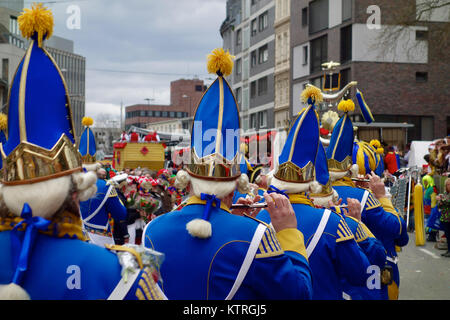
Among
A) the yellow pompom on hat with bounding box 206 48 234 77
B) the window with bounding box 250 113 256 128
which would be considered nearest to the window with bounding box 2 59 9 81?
the window with bounding box 250 113 256 128

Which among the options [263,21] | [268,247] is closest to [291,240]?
[268,247]

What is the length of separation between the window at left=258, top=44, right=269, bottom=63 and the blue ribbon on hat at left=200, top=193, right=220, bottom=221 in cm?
4659

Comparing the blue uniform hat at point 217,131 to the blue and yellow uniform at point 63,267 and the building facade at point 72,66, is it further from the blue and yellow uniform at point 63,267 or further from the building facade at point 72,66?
the building facade at point 72,66

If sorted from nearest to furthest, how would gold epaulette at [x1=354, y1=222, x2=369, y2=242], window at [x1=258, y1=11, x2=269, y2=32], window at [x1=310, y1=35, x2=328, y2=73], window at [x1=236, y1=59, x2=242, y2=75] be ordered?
gold epaulette at [x1=354, y1=222, x2=369, y2=242] < window at [x1=310, y1=35, x2=328, y2=73] < window at [x1=258, y1=11, x2=269, y2=32] < window at [x1=236, y1=59, x2=242, y2=75]

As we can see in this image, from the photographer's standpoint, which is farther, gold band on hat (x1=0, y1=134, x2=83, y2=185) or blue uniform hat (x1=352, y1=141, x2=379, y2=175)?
blue uniform hat (x1=352, y1=141, x2=379, y2=175)

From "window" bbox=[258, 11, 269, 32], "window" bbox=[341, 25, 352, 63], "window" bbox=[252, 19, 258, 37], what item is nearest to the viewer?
"window" bbox=[341, 25, 352, 63]

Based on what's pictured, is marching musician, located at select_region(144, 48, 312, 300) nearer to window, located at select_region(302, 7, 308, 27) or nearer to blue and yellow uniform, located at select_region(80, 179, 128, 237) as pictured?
blue and yellow uniform, located at select_region(80, 179, 128, 237)

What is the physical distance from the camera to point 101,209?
6.79 metres

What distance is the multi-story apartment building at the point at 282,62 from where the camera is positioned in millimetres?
43906

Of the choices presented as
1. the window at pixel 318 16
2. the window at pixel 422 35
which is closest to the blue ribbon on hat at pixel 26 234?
the window at pixel 422 35

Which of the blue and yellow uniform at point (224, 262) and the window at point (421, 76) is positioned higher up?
the window at point (421, 76)

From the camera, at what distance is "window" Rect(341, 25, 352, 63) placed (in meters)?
33.6

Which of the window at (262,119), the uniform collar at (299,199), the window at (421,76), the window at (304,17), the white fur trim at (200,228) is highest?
the window at (304,17)

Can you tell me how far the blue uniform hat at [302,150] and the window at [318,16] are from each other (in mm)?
33493
